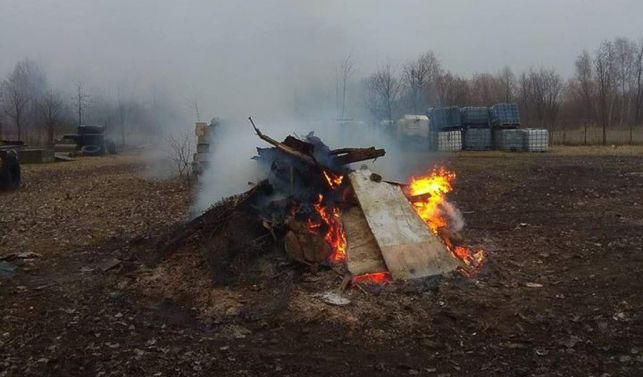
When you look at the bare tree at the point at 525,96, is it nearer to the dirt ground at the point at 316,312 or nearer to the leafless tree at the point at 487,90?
the leafless tree at the point at 487,90

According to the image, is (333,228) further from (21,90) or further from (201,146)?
(21,90)

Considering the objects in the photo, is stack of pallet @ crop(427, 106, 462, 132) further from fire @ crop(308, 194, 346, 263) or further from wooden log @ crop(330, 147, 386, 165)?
fire @ crop(308, 194, 346, 263)

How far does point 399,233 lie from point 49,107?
30.1 meters

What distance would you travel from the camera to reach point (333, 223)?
6699 mm

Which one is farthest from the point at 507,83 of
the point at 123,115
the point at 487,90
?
the point at 123,115

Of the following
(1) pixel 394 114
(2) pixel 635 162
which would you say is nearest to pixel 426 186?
(2) pixel 635 162

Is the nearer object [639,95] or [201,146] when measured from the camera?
[201,146]

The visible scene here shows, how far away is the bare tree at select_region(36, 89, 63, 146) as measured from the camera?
31.6 metres

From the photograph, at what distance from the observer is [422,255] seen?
616 cm

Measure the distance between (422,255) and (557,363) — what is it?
2172 millimetres

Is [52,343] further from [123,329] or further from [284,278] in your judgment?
[284,278]

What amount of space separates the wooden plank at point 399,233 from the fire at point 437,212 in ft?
0.83

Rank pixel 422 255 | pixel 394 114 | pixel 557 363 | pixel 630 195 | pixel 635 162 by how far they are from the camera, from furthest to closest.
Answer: pixel 394 114 < pixel 635 162 < pixel 630 195 < pixel 422 255 < pixel 557 363

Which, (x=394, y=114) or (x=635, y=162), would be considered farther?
(x=394, y=114)
